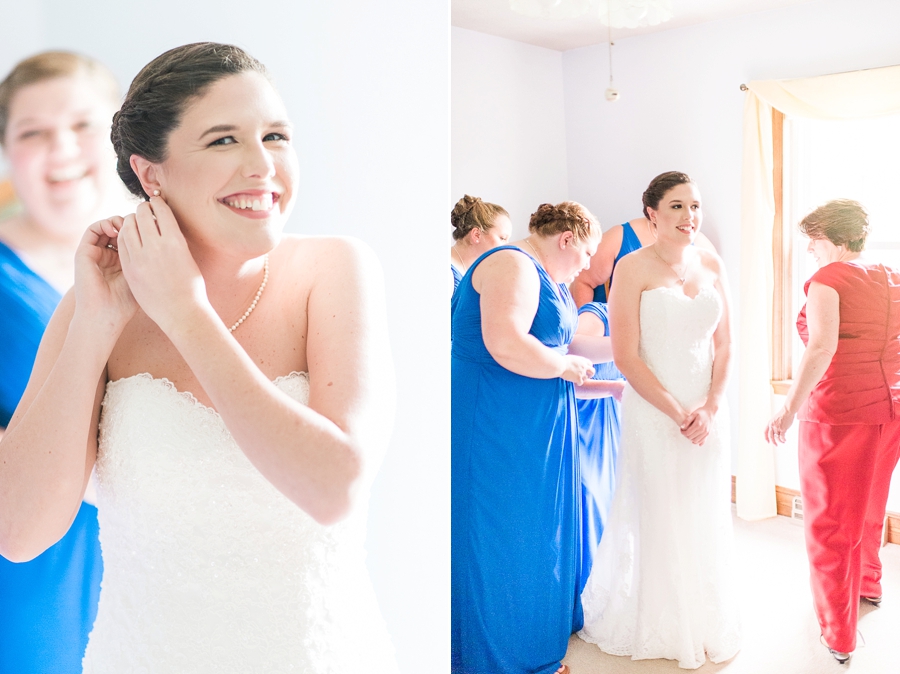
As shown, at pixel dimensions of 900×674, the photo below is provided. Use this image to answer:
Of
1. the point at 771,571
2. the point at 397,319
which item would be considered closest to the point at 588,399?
the point at 771,571

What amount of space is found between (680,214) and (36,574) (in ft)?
7.74

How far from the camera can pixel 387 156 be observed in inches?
57.2

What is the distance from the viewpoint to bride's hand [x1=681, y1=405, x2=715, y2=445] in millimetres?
2752

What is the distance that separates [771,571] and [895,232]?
196 cm

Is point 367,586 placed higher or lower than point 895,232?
lower

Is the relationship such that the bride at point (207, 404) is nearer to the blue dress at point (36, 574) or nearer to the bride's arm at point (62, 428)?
the bride's arm at point (62, 428)

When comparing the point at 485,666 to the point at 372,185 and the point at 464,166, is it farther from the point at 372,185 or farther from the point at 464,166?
the point at 464,166

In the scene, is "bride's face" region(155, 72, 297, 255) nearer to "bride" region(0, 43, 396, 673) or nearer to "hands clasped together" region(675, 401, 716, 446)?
"bride" region(0, 43, 396, 673)

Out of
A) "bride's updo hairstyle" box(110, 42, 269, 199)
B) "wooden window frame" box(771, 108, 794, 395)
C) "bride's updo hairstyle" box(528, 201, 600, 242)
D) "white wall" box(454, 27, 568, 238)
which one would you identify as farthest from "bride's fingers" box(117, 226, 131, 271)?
"wooden window frame" box(771, 108, 794, 395)

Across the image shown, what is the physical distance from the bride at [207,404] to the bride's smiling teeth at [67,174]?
188mm

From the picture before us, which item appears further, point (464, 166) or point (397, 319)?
point (464, 166)

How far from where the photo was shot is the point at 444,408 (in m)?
1.62

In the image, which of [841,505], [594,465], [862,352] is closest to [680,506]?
[594,465]

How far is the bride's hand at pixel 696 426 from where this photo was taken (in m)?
2.75
